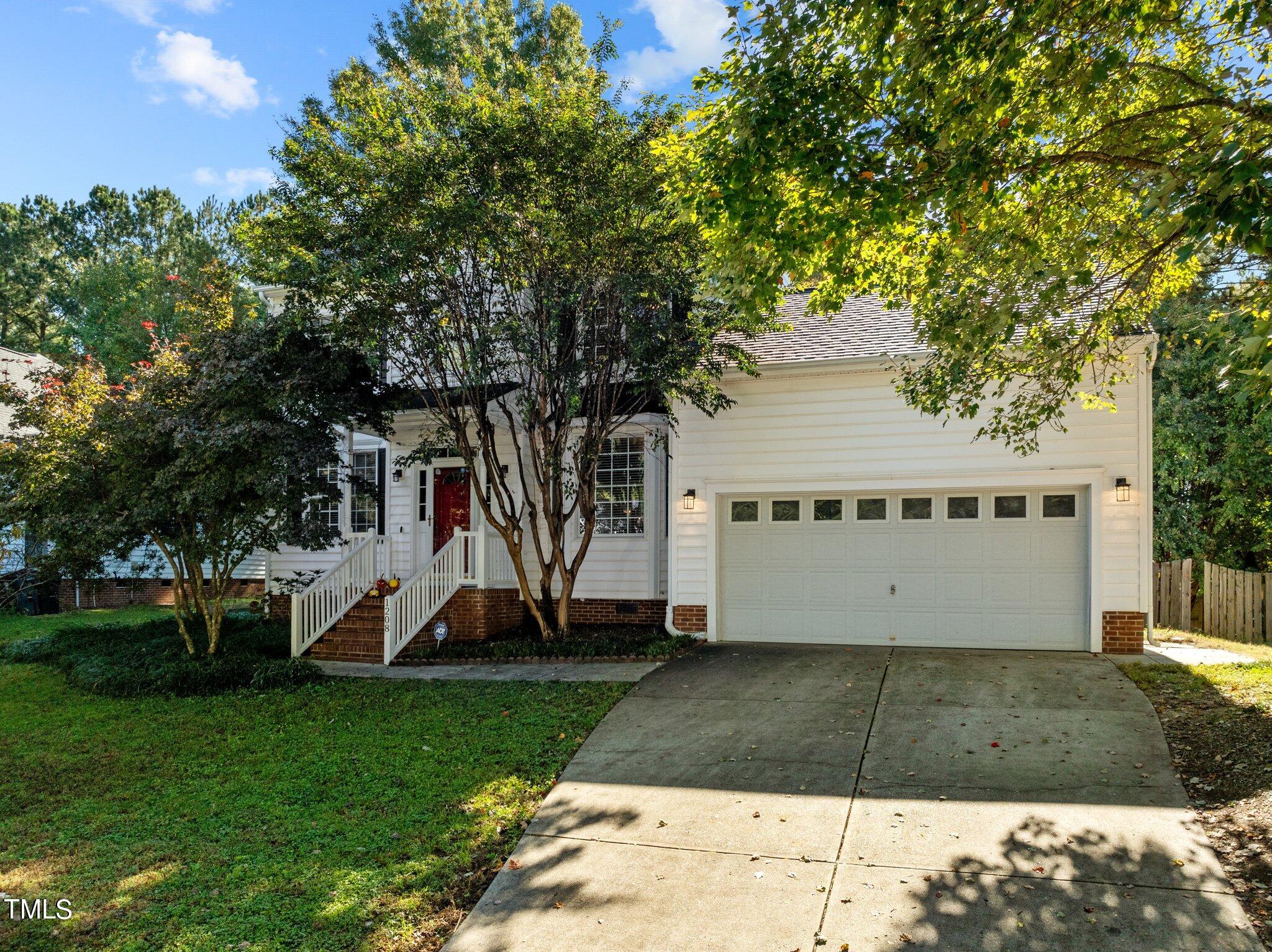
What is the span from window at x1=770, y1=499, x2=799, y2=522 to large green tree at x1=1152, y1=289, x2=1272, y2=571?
10875 mm

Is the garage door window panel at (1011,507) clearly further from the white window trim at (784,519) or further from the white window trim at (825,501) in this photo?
the white window trim at (784,519)

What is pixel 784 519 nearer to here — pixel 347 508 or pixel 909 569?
pixel 909 569

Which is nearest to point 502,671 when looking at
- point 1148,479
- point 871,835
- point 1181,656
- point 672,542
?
point 672,542

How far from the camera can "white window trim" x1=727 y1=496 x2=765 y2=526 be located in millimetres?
11961

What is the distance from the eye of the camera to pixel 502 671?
10602mm

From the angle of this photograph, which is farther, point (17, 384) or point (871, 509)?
point (17, 384)

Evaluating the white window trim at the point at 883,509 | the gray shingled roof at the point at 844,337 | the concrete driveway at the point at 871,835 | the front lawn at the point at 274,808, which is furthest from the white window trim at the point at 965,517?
the front lawn at the point at 274,808

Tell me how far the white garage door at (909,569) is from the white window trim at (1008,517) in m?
0.01

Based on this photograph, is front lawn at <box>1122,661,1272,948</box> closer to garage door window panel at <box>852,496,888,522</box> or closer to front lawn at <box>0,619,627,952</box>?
garage door window panel at <box>852,496,888,522</box>

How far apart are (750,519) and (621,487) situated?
2539mm

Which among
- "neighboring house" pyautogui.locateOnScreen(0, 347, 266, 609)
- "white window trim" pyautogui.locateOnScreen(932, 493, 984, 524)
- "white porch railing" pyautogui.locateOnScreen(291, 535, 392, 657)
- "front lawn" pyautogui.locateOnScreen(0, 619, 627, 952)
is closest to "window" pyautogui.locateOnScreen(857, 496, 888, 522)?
"white window trim" pyautogui.locateOnScreen(932, 493, 984, 524)

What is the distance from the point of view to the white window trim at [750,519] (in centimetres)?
1196

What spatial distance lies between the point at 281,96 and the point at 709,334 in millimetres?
6999

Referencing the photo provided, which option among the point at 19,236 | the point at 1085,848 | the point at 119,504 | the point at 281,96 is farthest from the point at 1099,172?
the point at 19,236
